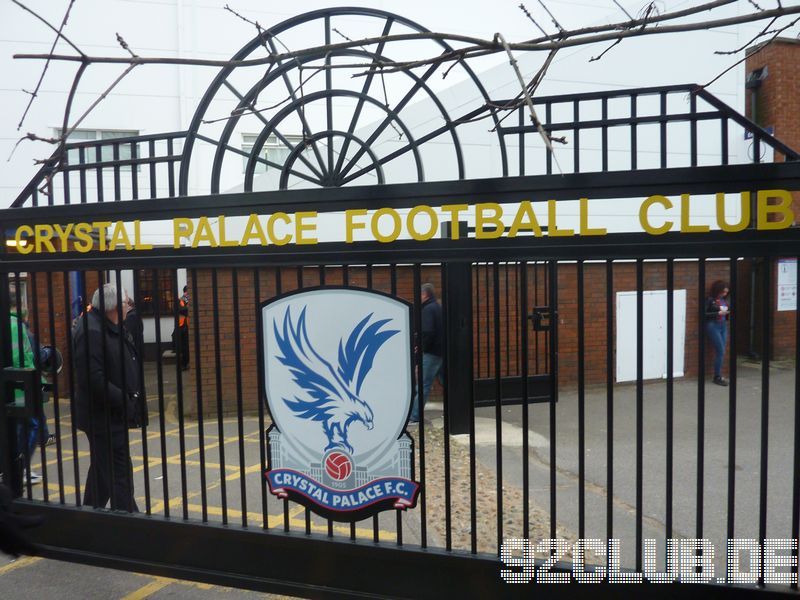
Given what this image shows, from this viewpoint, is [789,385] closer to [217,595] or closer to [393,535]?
[393,535]

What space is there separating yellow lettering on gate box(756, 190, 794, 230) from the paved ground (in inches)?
67.2

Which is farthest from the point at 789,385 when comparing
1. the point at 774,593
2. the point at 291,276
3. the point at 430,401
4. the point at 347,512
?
the point at 347,512

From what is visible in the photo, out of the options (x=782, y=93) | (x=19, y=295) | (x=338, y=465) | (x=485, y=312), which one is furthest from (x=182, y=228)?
(x=782, y=93)

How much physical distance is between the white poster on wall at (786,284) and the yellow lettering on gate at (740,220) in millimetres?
9745

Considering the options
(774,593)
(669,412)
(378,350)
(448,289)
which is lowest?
(774,593)

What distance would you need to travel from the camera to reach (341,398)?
332 cm

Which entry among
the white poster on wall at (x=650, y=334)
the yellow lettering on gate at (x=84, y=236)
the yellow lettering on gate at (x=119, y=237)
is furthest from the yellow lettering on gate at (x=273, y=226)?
the white poster on wall at (x=650, y=334)

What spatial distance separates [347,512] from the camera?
334 cm

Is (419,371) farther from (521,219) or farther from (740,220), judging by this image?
(740,220)

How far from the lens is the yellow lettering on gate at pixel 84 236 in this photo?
3.75 meters

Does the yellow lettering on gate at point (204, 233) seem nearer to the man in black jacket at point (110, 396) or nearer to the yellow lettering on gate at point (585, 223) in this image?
the man in black jacket at point (110, 396)

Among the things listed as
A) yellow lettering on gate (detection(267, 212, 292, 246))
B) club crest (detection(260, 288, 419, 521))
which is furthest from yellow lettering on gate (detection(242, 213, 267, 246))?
club crest (detection(260, 288, 419, 521))

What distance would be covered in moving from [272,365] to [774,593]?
8.54 feet

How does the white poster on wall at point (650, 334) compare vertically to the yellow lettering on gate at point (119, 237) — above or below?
below
